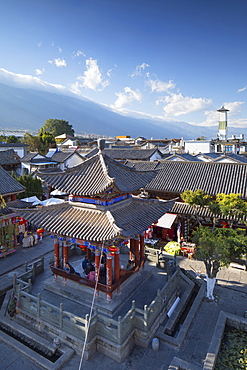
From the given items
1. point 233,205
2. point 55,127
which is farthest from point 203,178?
point 55,127

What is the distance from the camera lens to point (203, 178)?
2178 centimetres

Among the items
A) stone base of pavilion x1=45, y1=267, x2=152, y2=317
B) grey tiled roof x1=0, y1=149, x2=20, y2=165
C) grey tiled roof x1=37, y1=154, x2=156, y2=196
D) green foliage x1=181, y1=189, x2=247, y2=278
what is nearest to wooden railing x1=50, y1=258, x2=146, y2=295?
stone base of pavilion x1=45, y1=267, x2=152, y2=317

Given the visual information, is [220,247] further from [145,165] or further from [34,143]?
[34,143]

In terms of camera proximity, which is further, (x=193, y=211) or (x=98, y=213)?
(x=193, y=211)

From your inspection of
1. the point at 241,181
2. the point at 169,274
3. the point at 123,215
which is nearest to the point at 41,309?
the point at 123,215

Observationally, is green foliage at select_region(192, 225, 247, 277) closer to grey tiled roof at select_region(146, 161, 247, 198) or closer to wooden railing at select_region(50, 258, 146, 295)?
wooden railing at select_region(50, 258, 146, 295)

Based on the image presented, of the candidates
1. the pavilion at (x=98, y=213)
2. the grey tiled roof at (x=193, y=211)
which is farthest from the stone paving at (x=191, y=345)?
the grey tiled roof at (x=193, y=211)

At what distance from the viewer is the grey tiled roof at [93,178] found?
11.5 m

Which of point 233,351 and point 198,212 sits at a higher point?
point 198,212

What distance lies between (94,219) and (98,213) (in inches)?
16.5

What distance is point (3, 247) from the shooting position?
2025 centimetres

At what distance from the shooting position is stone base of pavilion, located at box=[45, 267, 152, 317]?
11.4m

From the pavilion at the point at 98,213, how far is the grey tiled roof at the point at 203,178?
8.56 metres

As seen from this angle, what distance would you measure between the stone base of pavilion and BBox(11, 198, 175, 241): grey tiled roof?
3.52 metres
